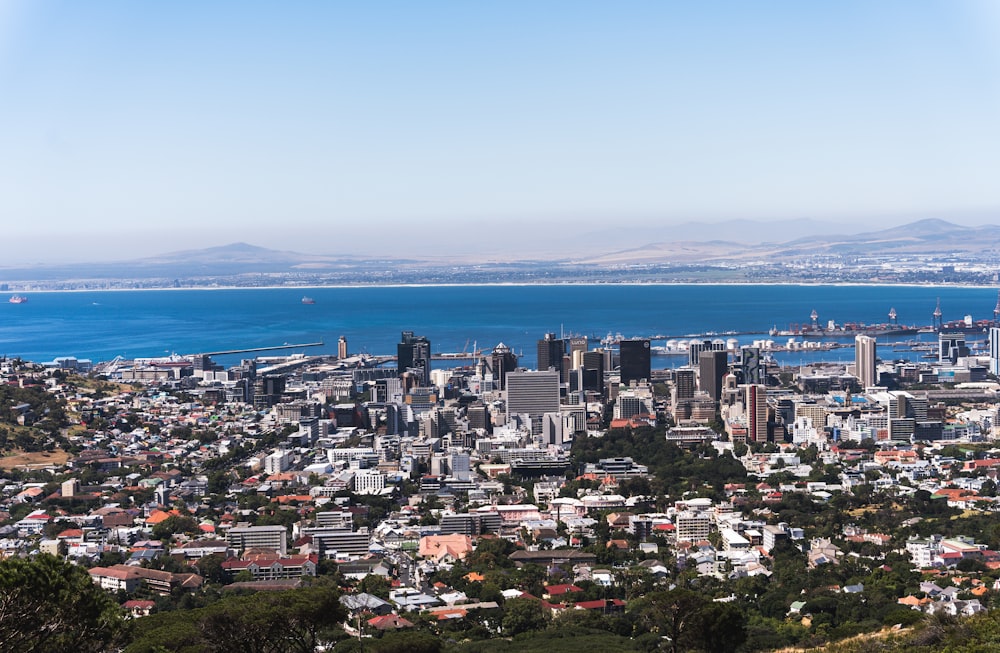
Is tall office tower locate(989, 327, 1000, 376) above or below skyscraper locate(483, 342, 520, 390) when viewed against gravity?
below

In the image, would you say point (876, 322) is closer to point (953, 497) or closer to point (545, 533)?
point (953, 497)

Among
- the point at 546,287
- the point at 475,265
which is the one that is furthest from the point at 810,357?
the point at 475,265

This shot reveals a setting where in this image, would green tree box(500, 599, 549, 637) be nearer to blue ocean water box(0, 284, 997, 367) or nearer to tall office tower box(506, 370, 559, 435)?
tall office tower box(506, 370, 559, 435)

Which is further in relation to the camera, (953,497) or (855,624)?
(953,497)

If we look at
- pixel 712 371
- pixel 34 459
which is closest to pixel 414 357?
pixel 712 371

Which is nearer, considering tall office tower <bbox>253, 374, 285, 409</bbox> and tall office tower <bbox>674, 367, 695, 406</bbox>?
tall office tower <bbox>674, 367, 695, 406</bbox>

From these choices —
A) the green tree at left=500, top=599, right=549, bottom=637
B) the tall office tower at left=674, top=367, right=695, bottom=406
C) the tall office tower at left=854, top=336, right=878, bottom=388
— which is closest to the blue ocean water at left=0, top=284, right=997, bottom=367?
the tall office tower at left=854, top=336, right=878, bottom=388

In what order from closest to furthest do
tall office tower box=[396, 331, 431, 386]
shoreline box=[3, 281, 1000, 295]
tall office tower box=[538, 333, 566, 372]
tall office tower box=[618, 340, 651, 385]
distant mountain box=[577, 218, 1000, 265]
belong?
tall office tower box=[618, 340, 651, 385]
tall office tower box=[538, 333, 566, 372]
tall office tower box=[396, 331, 431, 386]
shoreline box=[3, 281, 1000, 295]
distant mountain box=[577, 218, 1000, 265]
